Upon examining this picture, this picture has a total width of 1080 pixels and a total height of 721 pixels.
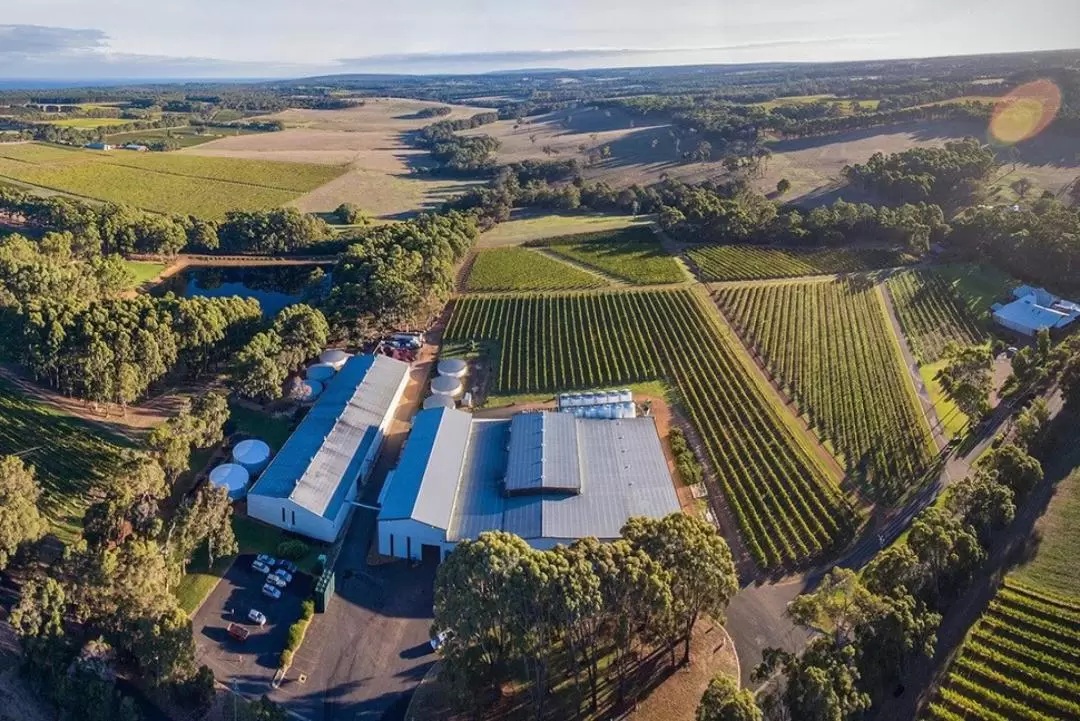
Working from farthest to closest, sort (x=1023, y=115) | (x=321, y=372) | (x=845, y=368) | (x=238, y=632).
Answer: (x=1023, y=115) → (x=845, y=368) → (x=321, y=372) → (x=238, y=632)

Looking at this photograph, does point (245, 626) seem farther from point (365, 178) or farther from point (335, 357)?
point (365, 178)

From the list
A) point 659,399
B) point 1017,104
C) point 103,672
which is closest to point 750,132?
point 1017,104

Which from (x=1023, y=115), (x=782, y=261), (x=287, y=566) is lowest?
(x=287, y=566)

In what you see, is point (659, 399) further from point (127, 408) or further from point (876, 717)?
point (127, 408)

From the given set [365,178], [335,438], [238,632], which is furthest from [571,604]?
[365,178]

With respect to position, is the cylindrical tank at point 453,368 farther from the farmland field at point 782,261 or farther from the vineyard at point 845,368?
the farmland field at point 782,261

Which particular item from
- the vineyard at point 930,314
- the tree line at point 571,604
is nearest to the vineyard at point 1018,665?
the tree line at point 571,604
